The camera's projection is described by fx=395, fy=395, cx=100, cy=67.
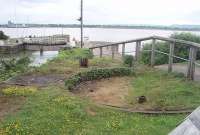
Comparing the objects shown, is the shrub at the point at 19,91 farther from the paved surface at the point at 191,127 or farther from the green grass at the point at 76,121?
the paved surface at the point at 191,127

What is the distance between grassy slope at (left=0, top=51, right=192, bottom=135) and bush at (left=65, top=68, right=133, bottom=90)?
2075mm

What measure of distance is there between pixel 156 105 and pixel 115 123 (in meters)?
1.69

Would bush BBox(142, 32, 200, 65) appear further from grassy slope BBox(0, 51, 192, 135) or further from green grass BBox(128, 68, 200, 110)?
grassy slope BBox(0, 51, 192, 135)

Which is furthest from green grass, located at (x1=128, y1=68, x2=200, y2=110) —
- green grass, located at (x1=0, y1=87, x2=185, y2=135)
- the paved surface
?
the paved surface

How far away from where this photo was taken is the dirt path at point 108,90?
8.80 m

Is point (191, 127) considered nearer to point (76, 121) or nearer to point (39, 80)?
point (76, 121)

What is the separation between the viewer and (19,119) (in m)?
6.71

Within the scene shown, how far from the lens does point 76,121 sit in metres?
6.74

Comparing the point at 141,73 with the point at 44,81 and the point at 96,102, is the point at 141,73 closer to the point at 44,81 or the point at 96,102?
the point at 44,81

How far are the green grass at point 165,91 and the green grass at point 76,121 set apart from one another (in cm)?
86

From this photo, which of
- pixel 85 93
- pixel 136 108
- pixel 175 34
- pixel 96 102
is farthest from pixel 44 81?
pixel 175 34

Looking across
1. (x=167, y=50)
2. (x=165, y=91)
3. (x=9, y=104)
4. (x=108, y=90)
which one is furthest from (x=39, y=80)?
(x=167, y=50)

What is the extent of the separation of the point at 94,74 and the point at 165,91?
2.84 metres

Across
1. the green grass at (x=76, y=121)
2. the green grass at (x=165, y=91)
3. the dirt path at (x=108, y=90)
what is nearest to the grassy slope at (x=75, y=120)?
the green grass at (x=76, y=121)
